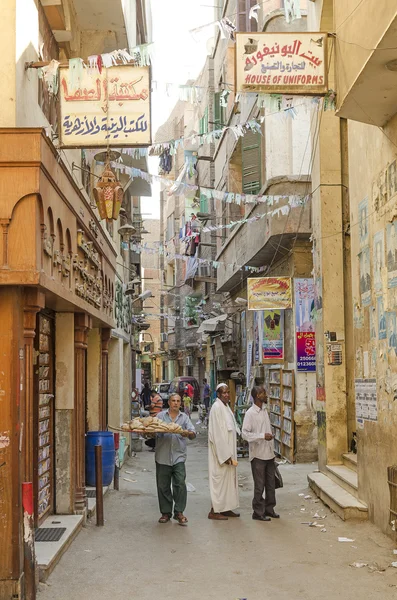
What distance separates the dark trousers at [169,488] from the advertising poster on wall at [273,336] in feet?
25.2

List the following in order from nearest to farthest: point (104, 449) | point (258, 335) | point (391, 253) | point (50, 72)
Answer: point (50, 72)
point (391, 253)
point (104, 449)
point (258, 335)

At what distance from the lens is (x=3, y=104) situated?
20.7 ft

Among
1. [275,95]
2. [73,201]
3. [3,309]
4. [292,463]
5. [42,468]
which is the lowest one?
[292,463]

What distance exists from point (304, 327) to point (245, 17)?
10.9m

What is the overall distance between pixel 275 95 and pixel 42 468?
5.05m

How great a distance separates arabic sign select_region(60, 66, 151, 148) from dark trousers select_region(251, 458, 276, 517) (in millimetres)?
4877

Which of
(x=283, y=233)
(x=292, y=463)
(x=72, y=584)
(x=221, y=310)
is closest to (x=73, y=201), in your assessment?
(x=72, y=584)

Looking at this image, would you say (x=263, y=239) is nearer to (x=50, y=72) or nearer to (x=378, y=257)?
(x=378, y=257)

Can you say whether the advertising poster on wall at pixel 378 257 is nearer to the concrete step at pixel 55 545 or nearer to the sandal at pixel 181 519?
the sandal at pixel 181 519

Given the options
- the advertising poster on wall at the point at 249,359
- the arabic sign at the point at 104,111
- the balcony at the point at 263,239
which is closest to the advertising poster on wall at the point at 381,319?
the arabic sign at the point at 104,111

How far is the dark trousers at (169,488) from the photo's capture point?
955cm

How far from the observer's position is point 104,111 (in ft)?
24.0

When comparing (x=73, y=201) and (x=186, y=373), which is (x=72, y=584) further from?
(x=186, y=373)

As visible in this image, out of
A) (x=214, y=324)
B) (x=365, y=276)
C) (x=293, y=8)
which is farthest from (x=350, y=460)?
(x=214, y=324)
